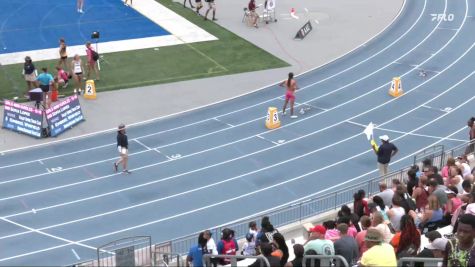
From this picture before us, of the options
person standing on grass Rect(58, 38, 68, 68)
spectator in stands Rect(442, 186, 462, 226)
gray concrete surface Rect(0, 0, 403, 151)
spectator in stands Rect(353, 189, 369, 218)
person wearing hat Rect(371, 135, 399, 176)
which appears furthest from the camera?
person standing on grass Rect(58, 38, 68, 68)

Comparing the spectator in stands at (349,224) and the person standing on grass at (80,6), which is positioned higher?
the person standing on grass at (80,6)

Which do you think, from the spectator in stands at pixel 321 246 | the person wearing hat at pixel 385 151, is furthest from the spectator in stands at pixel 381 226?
the person wearing hat at pixel 385 151

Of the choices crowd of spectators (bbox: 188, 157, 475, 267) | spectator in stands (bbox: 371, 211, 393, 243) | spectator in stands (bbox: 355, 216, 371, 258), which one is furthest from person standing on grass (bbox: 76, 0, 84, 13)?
spectator in stands (bbox: 371, 211, 393, 243)

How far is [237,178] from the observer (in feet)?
69.5

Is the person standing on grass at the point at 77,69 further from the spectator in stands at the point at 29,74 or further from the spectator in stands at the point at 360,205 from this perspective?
the spectator in stands at the point at 360,205

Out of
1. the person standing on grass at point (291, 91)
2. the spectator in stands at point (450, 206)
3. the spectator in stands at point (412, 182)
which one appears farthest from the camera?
the person standing on grass at point (291, 91)

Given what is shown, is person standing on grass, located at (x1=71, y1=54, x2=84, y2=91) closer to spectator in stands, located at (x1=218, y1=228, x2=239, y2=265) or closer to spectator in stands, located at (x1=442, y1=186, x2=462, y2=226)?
spectator in stands, located at (x1=218, y1=228, x2=239, y2=265)

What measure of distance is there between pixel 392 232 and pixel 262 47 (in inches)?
803

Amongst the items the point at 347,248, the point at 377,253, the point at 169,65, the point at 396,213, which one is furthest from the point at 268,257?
the point at 169,65

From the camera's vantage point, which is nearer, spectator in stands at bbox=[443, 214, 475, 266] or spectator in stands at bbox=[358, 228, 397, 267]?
spectator in stands at bbox=[443, 214, 475, 266]

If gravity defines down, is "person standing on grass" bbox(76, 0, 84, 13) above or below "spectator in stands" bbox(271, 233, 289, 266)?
above

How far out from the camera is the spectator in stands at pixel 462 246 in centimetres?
970

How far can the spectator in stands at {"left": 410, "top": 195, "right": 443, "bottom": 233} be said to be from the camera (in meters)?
13.4

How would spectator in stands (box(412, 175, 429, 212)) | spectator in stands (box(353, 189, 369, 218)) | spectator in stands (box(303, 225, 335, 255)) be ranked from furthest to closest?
spectator in stands (box(412, 175, 429, 212)) < spectator in stands (box(353, 189, 369, 218)) < spectator in stands (box(303, 225, 335, 255))
